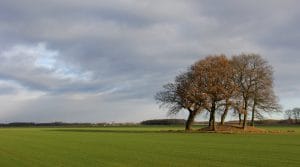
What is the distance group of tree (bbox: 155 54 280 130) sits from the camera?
8294 centimetres

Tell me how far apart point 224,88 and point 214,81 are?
202 cm

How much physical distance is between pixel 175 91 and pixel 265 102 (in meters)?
15.7

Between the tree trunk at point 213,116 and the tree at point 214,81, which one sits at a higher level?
the tree at point 214,81

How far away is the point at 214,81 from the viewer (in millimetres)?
83000

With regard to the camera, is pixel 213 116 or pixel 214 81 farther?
pixel 213 116

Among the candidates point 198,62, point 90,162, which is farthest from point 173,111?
point 90,162

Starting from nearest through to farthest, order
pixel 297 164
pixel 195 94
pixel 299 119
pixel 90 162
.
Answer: pixel 297 164 → pixel 90 162 → pixel 195 94 → pixel 299 119

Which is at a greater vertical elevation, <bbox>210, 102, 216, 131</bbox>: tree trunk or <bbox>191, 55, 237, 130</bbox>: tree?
<bbox>191, 55, 237, 130</bbox>: tree

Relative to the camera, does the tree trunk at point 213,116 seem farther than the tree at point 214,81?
Yes

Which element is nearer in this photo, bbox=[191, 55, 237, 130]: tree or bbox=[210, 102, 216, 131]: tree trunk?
bbox=[191, 55, 237, 130]: tree

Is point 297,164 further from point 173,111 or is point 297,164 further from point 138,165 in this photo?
point 173,111

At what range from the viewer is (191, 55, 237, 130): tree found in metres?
82.3

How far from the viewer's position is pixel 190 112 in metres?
87.9

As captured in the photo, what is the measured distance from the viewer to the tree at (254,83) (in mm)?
85000
